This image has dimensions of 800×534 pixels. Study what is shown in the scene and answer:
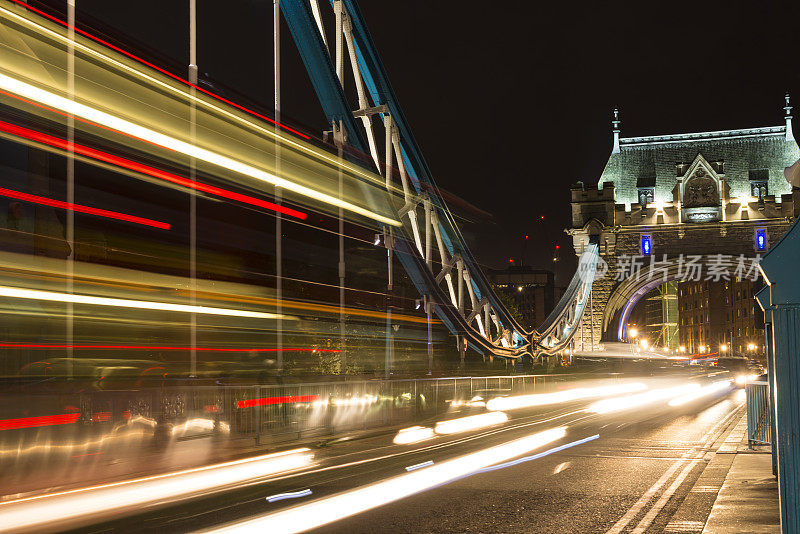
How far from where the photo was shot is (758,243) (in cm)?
5266

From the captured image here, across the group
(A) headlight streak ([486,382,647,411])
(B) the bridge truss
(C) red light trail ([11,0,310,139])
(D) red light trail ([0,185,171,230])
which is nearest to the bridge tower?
(A) headlight streak ([486,382,647,411])

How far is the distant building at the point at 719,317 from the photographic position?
103500mm

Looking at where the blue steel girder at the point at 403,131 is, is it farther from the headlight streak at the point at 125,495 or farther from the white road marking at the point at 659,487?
the headlight streak at the point at 125,495

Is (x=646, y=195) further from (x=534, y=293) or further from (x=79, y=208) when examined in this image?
(x=534, y=293)

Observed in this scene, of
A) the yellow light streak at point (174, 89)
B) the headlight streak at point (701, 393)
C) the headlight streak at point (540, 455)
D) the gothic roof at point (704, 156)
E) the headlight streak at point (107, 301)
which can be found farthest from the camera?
the gothic roof at point (704, 156)

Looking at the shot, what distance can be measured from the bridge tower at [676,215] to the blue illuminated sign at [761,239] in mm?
53

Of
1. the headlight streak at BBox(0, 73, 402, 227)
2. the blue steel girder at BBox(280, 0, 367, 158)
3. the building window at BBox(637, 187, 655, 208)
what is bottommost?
the headlight streak at BBox(0, 73, 402, 227)

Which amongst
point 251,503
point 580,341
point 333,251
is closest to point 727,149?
point 580,341

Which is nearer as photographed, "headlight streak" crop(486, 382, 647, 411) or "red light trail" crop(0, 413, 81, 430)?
"red light trail" crop(0, 413, 81, 430)

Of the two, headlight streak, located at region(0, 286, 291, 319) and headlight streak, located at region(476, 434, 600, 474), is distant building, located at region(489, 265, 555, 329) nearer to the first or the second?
headlight streak, located at region(476, 434, 600, 474)

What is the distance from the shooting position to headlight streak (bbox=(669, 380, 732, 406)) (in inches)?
1027

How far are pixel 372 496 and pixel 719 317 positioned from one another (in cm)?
11501

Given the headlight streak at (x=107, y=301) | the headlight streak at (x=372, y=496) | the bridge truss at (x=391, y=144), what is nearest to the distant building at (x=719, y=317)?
the bridge truss at (x=391, y=144)

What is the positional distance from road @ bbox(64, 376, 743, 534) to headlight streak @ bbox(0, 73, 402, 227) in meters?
4.98
